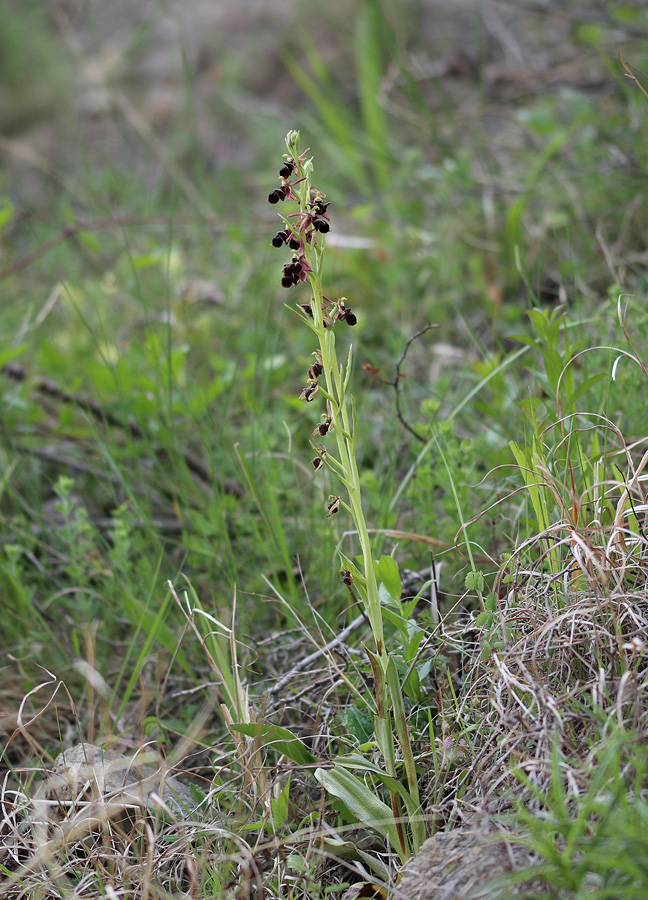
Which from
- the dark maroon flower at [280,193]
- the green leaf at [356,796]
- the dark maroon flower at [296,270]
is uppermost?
the dark maroon flower at [280,193]

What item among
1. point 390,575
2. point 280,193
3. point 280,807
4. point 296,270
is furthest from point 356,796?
point 280,193

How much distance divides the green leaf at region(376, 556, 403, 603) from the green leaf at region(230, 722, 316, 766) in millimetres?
324

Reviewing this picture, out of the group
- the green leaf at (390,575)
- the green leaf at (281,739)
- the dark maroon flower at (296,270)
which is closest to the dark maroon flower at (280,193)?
the dark maroon flower at (296,270)

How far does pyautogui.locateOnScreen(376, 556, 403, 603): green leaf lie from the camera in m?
1.32

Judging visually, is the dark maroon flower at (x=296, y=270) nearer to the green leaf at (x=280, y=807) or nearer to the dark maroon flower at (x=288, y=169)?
the dark maroon flower at (x=288, y=169)

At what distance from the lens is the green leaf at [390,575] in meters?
1.32

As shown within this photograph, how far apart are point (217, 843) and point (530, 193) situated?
8.41 feet

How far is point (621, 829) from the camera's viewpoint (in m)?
0.84

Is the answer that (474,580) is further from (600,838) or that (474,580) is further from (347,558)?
(600,838)

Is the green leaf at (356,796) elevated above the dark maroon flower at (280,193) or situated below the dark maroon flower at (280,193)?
below

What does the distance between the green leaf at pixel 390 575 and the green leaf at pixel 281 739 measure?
0.32 meters

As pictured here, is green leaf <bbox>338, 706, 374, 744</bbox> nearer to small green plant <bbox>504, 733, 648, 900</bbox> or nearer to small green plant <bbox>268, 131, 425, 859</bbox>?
small green plant <bbox>268, 131, 425, 859</bbox>

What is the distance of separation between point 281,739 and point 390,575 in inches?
14.5

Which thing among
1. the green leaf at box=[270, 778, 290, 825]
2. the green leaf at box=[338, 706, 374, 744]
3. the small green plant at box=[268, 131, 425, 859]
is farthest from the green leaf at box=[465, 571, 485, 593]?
the green leaf at box=[270, 778, 290, 825]
